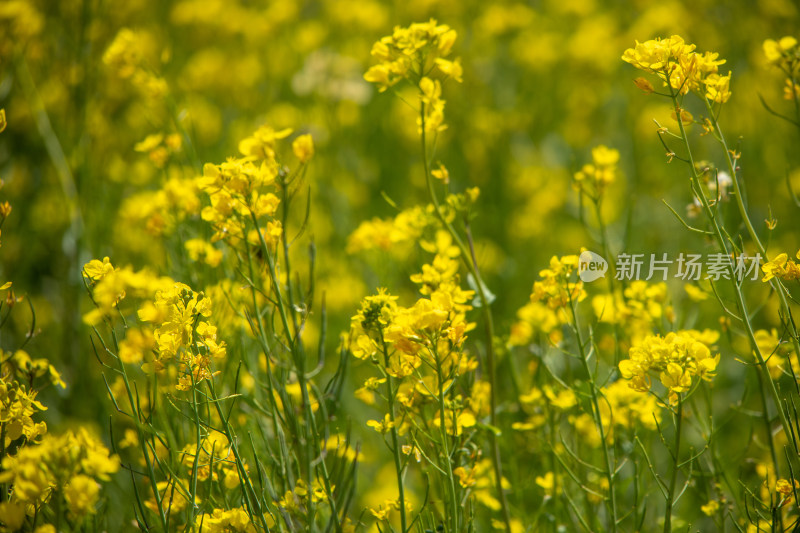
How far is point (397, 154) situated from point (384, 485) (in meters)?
2.49

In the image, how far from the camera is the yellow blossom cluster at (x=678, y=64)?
49.5 inches

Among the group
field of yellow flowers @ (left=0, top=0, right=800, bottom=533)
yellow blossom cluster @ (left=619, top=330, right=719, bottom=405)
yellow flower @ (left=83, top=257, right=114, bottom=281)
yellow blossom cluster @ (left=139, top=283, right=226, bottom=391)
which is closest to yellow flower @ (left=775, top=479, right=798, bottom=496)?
field of yellow flowers @ (left=0, top=0, right=800, bottom=533)

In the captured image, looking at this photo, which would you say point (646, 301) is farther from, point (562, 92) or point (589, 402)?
point (562, 92)

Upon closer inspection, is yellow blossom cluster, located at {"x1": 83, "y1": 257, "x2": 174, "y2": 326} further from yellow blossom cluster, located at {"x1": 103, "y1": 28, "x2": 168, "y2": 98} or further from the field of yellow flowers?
yellow blossom cluster, located at {"x1": 103, "y1": 28, "x2": 168, "y2": 98}

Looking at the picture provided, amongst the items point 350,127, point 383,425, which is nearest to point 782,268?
point 383,425

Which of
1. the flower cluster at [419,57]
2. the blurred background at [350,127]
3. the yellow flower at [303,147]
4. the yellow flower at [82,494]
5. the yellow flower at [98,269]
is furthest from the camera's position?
the blurred background at [350,127]

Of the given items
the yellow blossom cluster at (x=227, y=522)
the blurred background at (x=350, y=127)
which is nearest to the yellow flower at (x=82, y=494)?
the yellow blossom cluster at (x=227, y=522)

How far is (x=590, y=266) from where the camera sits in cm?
176

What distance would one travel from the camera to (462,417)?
137 centimetres

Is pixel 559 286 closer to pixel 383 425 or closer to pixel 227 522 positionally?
pixel 383 425

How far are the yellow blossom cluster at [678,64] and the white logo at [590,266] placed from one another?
1.32ft

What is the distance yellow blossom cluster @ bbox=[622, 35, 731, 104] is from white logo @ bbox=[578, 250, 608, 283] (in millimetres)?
404

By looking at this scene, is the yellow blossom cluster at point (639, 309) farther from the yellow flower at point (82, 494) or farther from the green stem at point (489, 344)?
the yellow flower at point (82, 494)

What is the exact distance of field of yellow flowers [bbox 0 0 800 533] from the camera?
1295mm
